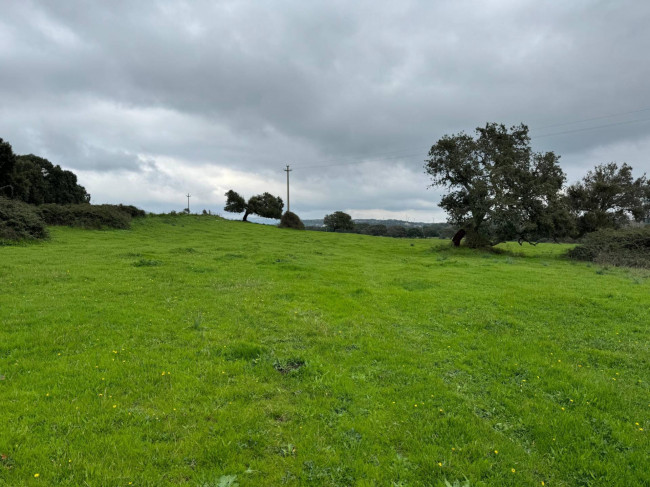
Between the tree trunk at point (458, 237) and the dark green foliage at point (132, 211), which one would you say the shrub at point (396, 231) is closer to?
the tree trunk at point (458, 237)

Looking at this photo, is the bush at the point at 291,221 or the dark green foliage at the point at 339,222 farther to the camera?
the dark green foliage at the point at 339,222

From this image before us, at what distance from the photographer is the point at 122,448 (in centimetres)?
441

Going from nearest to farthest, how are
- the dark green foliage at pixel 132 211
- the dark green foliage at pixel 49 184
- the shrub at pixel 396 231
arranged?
the dark green foliage at pixel 132 211 < the dark green foliage at pixel 49 184 < the shrub at pixel 396 231

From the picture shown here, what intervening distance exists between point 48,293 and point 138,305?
363 cm

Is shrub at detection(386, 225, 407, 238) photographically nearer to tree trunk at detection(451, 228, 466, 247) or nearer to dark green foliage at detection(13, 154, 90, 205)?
tree trunk at detection(451, 228, 466, 247)

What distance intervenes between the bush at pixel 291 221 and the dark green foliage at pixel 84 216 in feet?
83.8

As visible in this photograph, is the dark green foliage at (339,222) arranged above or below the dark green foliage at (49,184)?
below

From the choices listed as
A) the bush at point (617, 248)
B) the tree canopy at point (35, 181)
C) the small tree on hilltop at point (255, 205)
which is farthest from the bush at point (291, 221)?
the bush at point (617, 248)

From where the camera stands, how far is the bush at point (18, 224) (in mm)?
24266

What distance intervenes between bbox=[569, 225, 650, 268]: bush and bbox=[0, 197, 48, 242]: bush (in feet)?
144

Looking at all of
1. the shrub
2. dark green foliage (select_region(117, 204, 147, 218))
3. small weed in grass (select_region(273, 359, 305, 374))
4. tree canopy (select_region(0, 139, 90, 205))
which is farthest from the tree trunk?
the shrub

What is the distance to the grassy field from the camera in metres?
4.32

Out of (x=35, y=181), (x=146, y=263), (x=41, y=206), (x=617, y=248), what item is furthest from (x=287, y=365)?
(x=35, y=181)

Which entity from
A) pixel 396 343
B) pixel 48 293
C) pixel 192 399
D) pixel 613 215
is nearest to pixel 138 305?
pixel 48 293
